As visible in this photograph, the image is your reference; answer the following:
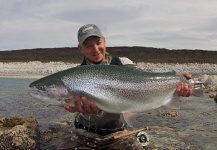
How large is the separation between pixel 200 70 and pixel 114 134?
3508 centimetres

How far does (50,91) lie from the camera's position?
4320 mm

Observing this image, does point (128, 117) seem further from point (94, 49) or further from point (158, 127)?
point (158, 127)

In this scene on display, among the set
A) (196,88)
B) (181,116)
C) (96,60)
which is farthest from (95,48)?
(181,116)

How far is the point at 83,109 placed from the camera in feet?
14.6

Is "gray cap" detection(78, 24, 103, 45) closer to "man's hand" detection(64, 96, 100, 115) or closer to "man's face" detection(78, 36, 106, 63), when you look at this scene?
"man's face" detection(78, 36, 106, 63)

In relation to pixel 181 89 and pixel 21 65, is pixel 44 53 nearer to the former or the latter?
pixel 21 65

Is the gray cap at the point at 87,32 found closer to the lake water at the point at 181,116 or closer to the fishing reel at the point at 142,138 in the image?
the fishing reel at the point at 142,138

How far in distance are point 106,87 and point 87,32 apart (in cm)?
115

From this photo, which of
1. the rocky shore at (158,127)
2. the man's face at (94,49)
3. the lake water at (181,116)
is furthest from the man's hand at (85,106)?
the lake water at (181,116)

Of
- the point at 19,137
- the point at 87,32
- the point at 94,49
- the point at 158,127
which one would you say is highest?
the point at 87,32

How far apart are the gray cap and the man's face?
8 cm

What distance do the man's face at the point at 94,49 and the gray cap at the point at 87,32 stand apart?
76 mm

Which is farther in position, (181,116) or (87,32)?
(181,116)

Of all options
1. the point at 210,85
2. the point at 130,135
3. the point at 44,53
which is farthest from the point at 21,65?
the point at 130,135
